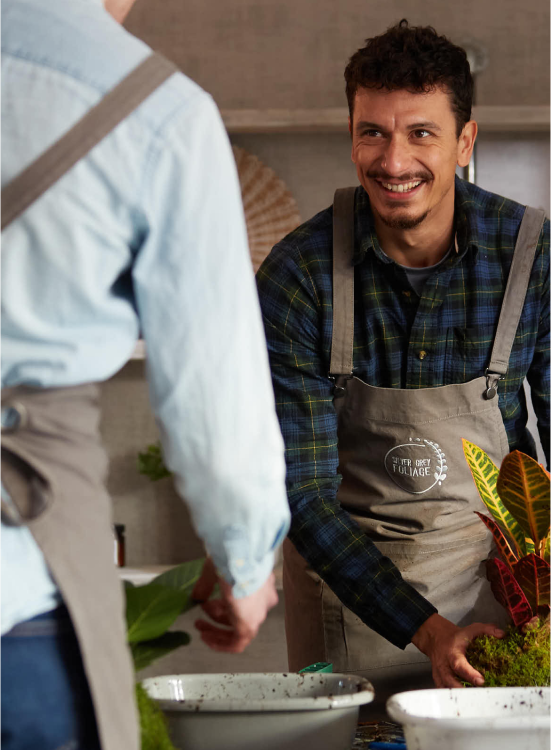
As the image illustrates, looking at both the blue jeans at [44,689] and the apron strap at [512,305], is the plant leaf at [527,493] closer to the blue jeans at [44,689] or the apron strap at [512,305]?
the apron strap at [512,305]

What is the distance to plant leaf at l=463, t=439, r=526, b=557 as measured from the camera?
114cm

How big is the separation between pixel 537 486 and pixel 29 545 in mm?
735

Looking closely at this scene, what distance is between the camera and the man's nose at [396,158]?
1.39 m

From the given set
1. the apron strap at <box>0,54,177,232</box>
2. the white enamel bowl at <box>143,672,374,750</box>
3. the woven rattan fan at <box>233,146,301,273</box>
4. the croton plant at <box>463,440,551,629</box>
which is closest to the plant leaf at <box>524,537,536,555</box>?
the croton plant at <box>463,440,551,629</box>

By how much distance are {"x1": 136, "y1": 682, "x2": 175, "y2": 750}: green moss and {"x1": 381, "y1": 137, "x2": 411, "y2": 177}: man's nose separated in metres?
0.93

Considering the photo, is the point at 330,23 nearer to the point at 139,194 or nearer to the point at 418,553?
the point at 418,553

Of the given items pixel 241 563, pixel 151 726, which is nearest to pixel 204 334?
pixel 241 563

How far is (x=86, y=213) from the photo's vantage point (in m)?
0.53

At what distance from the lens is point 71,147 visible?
1.70 feet

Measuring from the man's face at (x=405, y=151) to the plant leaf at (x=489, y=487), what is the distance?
1.56 ft

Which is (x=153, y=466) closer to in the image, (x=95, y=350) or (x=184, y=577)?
(x=184, y=577)

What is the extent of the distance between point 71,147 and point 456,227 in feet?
3.66

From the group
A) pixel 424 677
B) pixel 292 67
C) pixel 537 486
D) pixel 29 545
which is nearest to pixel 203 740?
pixel 29 545

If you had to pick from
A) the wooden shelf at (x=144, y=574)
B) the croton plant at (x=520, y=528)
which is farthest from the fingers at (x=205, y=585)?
the wooden shelf at (x=144, y=574)
